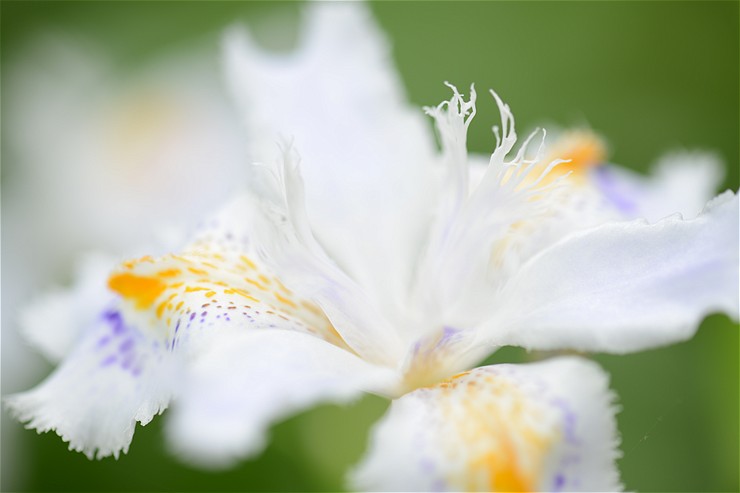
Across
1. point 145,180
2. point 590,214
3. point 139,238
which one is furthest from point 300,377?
point 145,180

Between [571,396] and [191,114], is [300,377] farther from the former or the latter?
[191,114]

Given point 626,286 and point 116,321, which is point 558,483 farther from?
point 116,321

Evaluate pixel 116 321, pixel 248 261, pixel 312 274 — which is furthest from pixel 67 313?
pixel 312 274

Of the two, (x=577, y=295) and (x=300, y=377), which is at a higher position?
(x=577, y=295)

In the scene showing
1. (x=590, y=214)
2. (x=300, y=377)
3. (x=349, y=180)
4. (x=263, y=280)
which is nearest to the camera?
(x=300, y=377)

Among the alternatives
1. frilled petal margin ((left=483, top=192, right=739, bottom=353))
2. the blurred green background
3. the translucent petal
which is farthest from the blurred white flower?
frilled petal margin ((left=483, top=192, right=739, bottom=353))

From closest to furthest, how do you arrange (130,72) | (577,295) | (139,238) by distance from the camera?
(577,295), (139,238), (130,72)

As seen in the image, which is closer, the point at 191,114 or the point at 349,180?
the point at 349,180
